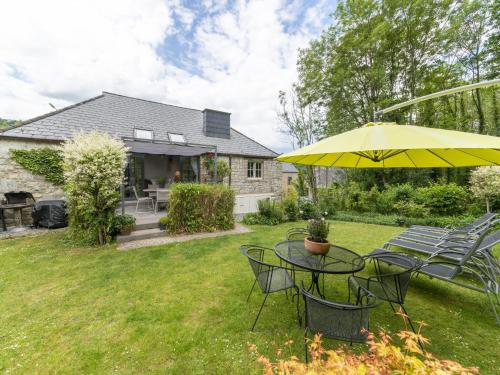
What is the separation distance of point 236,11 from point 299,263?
8961 mm

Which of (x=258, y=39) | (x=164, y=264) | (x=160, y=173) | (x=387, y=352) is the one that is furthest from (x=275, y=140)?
(x=387, y=352)

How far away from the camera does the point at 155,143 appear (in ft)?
24.3

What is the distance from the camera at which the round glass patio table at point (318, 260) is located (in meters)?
2.58

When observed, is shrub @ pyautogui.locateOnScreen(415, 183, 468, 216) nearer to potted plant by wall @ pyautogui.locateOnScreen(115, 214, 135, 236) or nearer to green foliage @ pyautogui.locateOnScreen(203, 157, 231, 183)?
green foliage @ pyautogui.locateOnScreen(203, 157, 231, 183)

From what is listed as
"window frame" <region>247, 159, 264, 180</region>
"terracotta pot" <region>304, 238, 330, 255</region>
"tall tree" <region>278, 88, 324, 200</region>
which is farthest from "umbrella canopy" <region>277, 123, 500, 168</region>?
"window frame" <region>247, 159, 264, 180</region>

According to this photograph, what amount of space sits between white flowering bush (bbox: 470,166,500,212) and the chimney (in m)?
12.0

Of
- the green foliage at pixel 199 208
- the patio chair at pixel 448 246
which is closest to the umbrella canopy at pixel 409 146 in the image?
the patio chair at pixel 448 246

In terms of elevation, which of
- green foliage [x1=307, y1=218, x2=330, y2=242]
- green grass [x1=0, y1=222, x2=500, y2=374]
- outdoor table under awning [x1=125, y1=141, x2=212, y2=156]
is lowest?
green grass [x1=0, y1=222, x2=500, y2=374]

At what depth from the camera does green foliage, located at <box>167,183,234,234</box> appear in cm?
643

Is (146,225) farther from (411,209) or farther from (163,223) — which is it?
(411,209)

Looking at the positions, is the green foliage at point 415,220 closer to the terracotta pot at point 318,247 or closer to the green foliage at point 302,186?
the green foliage at point 302,186

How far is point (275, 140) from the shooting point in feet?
40.1

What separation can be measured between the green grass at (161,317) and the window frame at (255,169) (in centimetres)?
851

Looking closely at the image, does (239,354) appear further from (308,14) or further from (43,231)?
(308,14)
